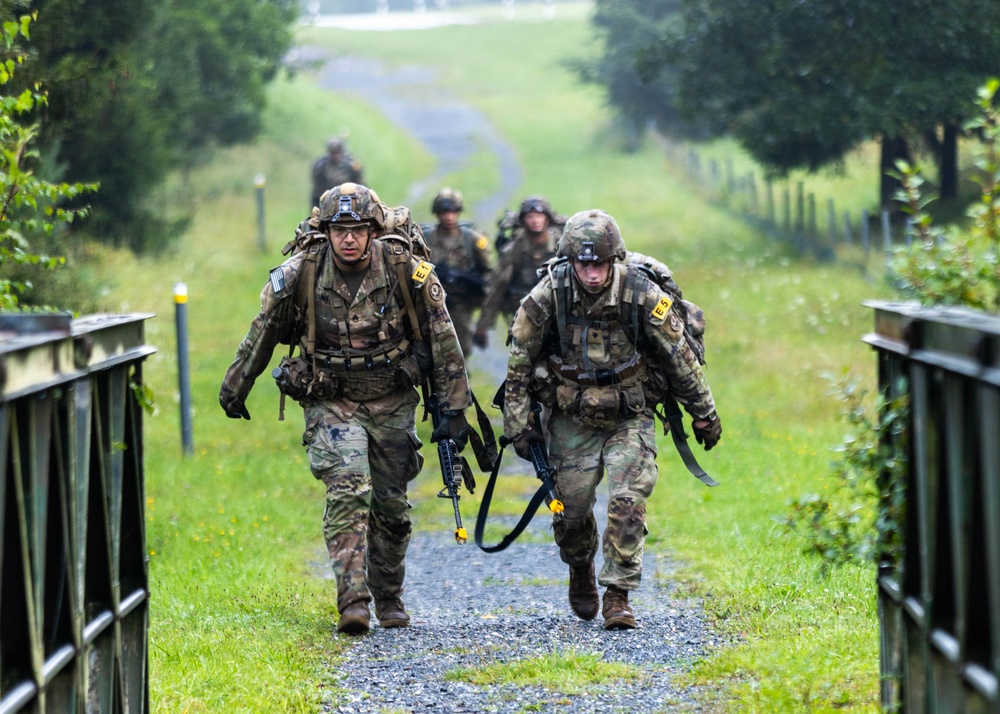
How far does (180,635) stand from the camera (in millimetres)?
6512

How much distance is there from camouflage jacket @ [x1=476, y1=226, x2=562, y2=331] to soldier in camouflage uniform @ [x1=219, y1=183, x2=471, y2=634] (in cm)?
475

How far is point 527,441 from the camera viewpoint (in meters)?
7.34

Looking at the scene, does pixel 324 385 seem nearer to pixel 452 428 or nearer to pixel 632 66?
pixel 452 428

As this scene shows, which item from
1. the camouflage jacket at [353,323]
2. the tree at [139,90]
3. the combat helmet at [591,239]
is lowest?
the camouflage jacket at [353,323]

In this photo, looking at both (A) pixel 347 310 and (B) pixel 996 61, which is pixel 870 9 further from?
(A) pixel 347 310

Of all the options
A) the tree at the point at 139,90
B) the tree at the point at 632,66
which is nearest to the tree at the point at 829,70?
the tree at the point at 139,90

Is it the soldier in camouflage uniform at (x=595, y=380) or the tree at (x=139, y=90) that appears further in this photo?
the tree at (x=139, y=90)

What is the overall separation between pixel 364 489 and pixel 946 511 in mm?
3704

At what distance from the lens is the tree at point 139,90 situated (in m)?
14.0

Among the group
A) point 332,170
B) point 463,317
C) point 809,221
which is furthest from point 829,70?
point 463,317

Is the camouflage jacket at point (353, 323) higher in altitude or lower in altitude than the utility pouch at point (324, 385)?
higher

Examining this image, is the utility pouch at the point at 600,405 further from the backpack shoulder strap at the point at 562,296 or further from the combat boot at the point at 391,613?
the combat boot at the point at 391,613

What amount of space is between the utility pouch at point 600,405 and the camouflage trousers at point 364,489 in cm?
89

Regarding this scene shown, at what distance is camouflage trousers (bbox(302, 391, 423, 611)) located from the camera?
268 inches
